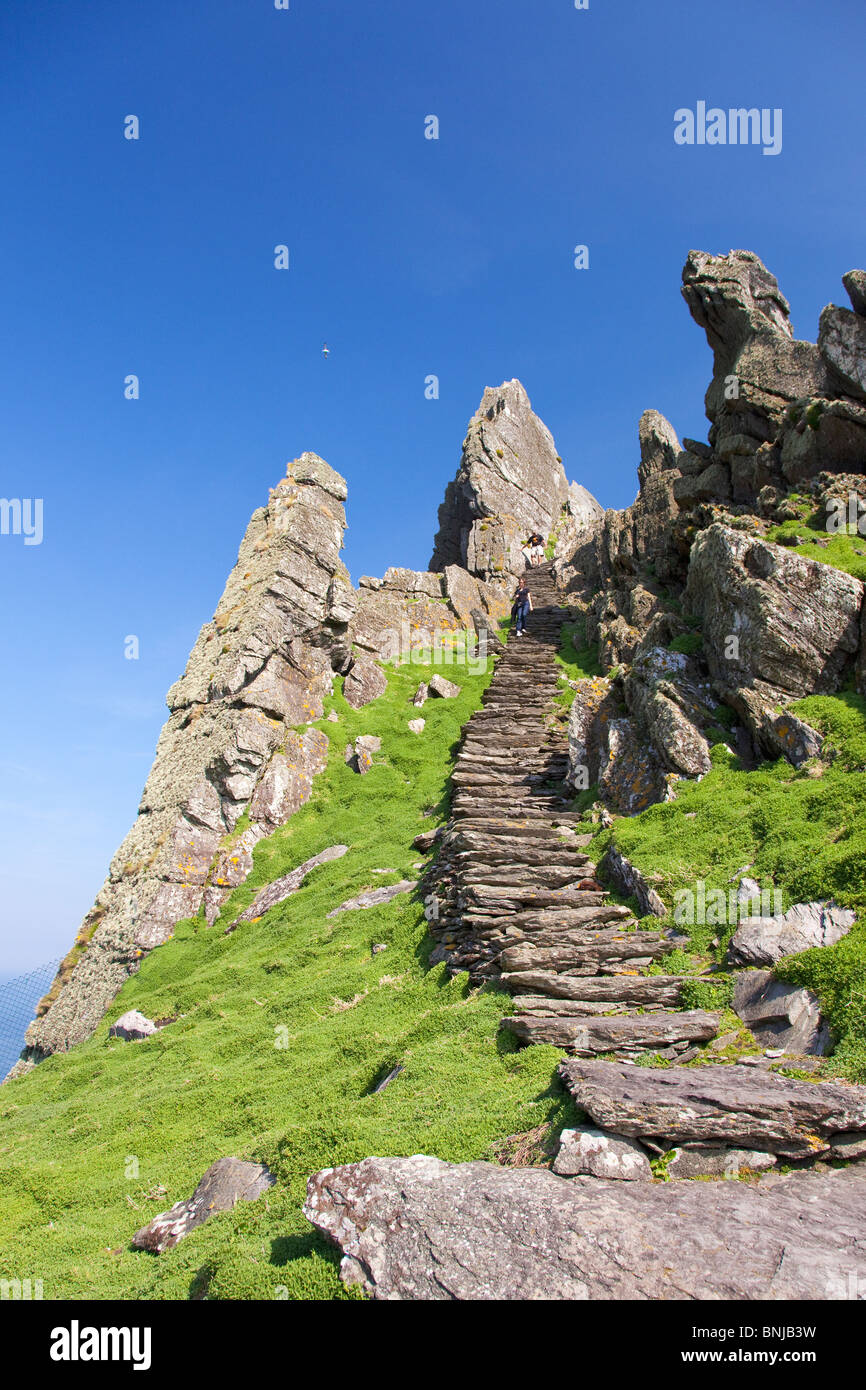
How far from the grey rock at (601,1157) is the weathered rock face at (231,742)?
1782cm

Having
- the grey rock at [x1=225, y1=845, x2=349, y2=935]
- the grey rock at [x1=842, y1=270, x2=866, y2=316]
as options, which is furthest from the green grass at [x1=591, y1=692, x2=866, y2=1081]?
the grey rock at [x1=842, y1=270, x2=866, y2=316]

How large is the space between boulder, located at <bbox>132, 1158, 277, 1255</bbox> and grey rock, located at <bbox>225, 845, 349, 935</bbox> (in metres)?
12.6

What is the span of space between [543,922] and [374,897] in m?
7.84

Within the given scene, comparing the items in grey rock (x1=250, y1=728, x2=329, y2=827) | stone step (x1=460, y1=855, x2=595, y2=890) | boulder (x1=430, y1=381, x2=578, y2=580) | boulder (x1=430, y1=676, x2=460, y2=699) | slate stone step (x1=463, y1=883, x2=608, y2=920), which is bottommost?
slate stone step (x1=463, y1=883, x2=608, y2=920)

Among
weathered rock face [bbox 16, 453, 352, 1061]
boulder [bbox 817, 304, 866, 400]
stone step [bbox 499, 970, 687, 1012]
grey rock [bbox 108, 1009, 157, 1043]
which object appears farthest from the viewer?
boulder [bbox 817, 304, 866, 400]

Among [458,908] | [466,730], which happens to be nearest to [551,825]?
[458,908]

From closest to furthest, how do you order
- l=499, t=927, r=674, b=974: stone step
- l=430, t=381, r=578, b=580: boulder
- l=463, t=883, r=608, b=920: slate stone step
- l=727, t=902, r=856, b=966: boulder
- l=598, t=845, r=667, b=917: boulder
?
1. l=727, t=902, r=856, b=966: boulder
2. l=499, t=927, r=674, b=974: stone step
3. l=598, t=845, r=667, b=917: boulder
4. l=463, t=883, r=608, b=920: slate stone step
5. l=430, t=381, r=578, b=580: boulder

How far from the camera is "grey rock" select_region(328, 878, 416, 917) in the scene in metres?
20.5

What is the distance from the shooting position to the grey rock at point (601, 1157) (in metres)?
7.48

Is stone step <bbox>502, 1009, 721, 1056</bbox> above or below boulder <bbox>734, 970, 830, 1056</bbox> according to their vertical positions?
below

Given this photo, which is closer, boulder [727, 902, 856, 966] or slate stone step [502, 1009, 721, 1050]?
slate stone step [502, 1009, 721, 1050]

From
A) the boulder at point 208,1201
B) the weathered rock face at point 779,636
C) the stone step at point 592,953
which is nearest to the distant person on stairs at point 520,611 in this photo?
the weathered rock face at point 779,636

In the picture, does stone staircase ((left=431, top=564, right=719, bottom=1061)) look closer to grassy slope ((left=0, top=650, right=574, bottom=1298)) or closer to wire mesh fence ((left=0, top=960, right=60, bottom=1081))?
grassy slope ((left=0, top=650, right=574, bottom=1298))
